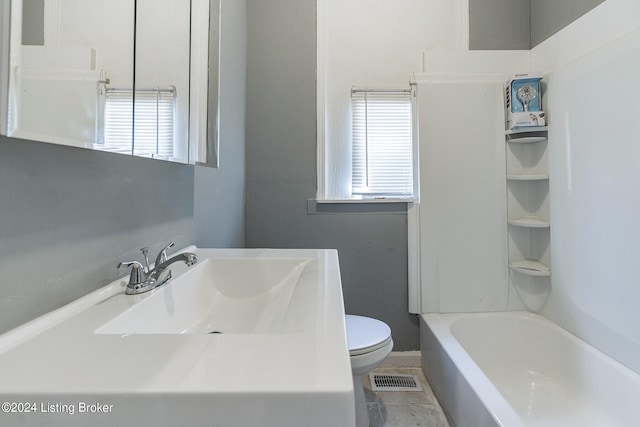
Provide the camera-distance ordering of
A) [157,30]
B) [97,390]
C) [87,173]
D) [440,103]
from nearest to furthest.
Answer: [97,390], [87,173], [157,30], [440,103]

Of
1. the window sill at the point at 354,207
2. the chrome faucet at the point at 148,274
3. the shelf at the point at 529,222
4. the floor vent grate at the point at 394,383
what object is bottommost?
the floor vent grate at the point at 394,383

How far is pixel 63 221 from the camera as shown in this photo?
0.61 meters

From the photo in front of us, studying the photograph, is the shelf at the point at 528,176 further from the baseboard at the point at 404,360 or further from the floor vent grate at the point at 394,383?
the floor vent grate at the point at 394,383

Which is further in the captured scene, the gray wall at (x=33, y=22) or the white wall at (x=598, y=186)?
the white wall at (x=598, y=186)

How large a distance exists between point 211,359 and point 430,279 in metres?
1.74

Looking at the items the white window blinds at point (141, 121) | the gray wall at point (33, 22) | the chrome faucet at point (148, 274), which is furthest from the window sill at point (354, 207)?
the gray wall at point (33, 22)

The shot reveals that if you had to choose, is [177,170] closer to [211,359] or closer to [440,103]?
[211,359]

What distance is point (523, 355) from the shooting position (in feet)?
5.81

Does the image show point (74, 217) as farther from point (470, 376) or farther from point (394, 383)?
point (394, 383)

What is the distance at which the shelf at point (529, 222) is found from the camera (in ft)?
5.78

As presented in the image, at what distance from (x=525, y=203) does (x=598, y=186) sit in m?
0.48

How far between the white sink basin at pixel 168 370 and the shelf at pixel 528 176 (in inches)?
66.8

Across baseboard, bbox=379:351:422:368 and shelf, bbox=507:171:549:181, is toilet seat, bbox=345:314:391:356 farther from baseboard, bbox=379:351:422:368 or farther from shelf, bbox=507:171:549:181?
shelf, bbox=507:171:549:181

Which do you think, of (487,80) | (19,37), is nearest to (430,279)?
(487,80)
